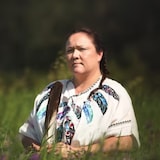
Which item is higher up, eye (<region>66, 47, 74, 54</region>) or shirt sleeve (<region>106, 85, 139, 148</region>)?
eye (<region>66, 47, 74, 54</region>)

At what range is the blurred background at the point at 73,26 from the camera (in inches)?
579

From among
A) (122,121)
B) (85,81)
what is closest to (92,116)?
(122,121)

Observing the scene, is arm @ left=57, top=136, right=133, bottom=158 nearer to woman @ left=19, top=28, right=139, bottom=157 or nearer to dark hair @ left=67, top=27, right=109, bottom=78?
woman @ left=19, top=28, right=139, bottom=157

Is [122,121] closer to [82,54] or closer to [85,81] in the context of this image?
[85,81]

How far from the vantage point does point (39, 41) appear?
1734 centimetres

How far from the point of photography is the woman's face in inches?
179

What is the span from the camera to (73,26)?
16.3 meters

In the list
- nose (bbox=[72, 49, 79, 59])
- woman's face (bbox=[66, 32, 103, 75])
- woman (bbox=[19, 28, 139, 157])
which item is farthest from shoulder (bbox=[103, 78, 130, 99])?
nose (bbox=[72, 49, 79, 59])

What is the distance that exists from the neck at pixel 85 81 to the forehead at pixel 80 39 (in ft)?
0.75

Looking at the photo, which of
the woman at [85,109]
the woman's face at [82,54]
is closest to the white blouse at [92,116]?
the woman at [85,109]

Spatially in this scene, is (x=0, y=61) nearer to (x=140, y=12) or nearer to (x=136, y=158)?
(x=140, y=12)

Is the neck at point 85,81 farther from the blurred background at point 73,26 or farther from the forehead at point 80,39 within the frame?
the blurred background at point 73,26

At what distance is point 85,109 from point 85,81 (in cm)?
26

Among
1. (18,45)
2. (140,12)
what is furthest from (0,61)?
(140,12)
